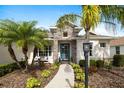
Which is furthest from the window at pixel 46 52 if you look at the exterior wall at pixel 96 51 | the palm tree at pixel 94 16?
the palm tree at pixel 94 16

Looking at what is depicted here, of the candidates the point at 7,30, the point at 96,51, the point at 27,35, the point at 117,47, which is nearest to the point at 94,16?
the point at 27,35

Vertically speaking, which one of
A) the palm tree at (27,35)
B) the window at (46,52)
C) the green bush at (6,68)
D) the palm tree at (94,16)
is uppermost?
the palm tree at (94,16)

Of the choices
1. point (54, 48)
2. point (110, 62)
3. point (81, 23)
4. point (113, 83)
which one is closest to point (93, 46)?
point (110, 62)

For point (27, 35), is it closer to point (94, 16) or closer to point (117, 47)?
point (94, 16)

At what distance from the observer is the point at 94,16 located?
17641 millimetres

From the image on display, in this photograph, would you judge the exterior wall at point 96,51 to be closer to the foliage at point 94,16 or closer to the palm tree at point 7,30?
the foliage at point 94,16

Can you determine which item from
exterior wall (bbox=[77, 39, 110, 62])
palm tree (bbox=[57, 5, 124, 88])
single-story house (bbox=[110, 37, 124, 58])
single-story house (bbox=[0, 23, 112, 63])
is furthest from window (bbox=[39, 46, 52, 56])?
single-story house (bbox=[110, 37, 124, 58])

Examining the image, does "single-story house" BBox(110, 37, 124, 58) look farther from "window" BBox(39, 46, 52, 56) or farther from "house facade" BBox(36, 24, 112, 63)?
"window" BBox(39, 46, 52, 56)

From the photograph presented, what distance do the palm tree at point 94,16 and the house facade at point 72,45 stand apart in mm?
5703

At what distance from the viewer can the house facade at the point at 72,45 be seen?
26.6 metres

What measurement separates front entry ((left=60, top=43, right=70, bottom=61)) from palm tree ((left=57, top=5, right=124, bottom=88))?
6680 mm

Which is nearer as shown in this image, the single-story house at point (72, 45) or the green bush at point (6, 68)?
the green bush at point (6, 68)

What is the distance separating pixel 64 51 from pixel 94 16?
10499mm

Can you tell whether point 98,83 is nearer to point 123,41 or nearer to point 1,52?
point 1,52
